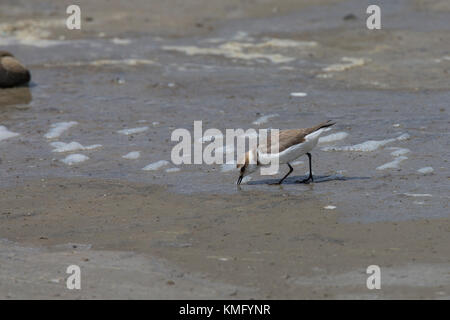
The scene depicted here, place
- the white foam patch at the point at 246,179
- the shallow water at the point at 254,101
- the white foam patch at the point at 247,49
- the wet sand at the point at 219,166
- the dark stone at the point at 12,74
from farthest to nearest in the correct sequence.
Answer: the white foam patch at the point at 247,49 → the dark stone at the point at 12,74 → the white foam patch at the point at 246,179 → the shallow water at the point at 254,101 → the wet sand at the point at 219,166

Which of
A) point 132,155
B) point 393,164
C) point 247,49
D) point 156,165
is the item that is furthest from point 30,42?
point 393,164

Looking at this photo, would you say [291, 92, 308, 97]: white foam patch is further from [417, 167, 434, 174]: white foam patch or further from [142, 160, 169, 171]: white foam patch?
[417, 167, 434, 174]: white foam patch

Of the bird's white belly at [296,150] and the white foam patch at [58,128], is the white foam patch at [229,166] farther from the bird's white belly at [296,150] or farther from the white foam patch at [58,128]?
the white foam patch at [58,128]

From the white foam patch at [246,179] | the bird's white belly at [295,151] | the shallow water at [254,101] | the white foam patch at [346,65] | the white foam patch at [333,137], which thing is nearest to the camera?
the bird's white belly at [295,151]

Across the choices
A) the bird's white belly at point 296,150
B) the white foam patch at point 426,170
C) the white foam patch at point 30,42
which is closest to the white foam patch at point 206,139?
the bird's white belly at point 296,150

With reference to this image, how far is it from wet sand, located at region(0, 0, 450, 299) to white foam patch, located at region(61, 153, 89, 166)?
75mm

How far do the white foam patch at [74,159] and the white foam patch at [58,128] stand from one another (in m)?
0.97

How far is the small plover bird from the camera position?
8.68 meters

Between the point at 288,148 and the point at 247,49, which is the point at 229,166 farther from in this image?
the point at 247,49

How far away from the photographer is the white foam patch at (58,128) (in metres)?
11.0

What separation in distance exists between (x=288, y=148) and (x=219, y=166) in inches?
47.0

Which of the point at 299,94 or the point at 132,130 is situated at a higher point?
the point at 299,94

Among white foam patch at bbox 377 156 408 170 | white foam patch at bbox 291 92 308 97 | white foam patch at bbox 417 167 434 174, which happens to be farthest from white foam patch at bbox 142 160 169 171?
white foam patch at bbox 291 92 308 97

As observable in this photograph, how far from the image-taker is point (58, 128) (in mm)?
11305
